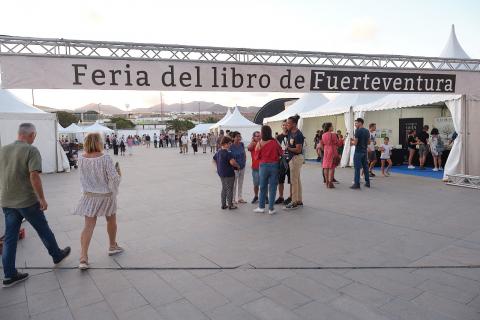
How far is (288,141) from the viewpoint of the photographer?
6.69 metres

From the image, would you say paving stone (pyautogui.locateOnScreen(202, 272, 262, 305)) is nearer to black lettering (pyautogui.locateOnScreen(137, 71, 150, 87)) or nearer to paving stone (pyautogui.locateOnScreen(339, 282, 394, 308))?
paving stone (pyautogui.locateOnScreen(339, 282, 394, 308))

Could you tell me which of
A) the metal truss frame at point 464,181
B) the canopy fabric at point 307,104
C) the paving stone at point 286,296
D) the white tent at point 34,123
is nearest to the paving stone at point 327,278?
the paving stone at point 286,296

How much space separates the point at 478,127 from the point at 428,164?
4.71m

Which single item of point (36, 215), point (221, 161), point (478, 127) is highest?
point (478, 127)

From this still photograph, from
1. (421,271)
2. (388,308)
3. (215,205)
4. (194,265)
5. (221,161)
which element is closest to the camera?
(388,308)

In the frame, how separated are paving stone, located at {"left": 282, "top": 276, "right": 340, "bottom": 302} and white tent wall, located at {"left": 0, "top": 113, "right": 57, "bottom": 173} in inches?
471

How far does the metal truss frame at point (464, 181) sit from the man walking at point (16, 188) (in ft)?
30.7

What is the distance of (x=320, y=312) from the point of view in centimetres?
293

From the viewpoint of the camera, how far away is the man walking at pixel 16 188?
3.56m

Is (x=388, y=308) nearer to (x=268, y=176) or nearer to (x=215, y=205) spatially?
(x=268, y=176)

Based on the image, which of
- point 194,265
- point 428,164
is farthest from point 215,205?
point 428,164

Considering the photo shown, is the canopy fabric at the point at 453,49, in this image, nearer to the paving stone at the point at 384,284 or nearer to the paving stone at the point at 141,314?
the paving stone at the point at 384,284

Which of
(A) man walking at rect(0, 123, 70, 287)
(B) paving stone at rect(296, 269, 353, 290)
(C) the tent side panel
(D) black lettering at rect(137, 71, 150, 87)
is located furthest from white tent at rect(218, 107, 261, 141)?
(B) paving stone at rect(296, 269, 353, 290)

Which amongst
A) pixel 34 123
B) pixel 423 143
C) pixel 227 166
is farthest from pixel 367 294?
pixel 34 123
